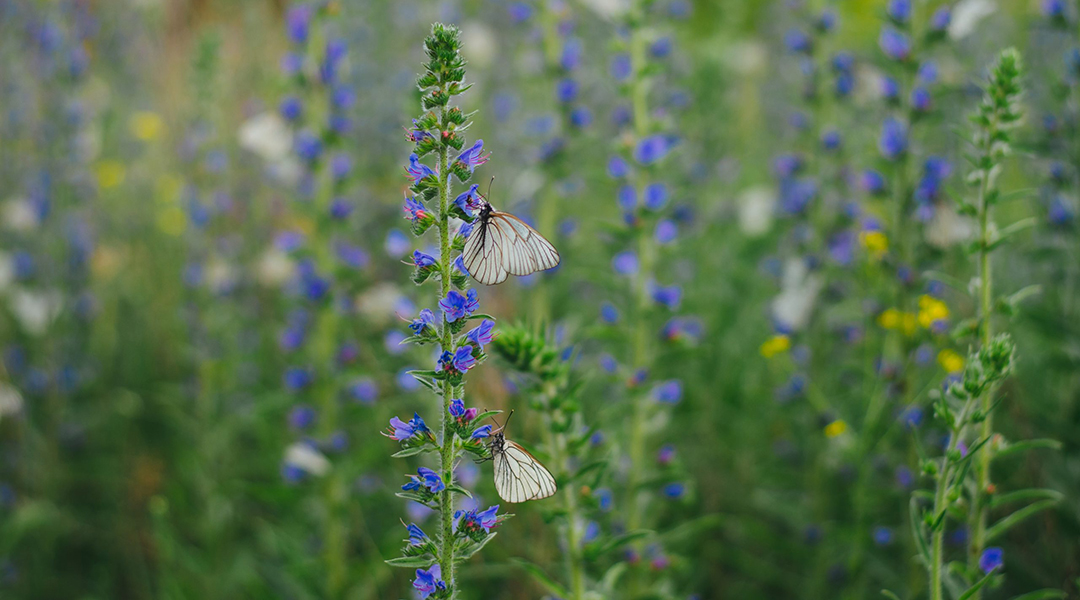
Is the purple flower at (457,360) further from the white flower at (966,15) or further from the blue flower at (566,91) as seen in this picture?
the white flower at (966,15)

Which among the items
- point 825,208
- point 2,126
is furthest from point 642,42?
point 2,126

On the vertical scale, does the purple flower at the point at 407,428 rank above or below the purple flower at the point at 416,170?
below

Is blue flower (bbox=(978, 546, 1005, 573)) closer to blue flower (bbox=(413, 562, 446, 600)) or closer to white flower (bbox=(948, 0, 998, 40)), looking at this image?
blue flower (bbox=(413, 562, 446, 600))

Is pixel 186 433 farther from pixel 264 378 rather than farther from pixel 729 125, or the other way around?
pixel 729 125

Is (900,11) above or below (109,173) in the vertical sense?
below

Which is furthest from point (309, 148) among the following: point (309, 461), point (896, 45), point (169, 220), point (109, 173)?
point (109, 173)

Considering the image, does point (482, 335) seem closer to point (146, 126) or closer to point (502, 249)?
point (502, 249)

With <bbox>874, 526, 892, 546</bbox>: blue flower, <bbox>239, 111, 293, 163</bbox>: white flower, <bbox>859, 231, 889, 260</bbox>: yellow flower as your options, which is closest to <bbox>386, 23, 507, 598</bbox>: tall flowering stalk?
<bbox>874, 526, 892, 546</bbox>: blue flower

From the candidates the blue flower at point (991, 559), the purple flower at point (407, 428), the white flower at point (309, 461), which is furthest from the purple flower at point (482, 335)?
the white flower at point (309, 461)
